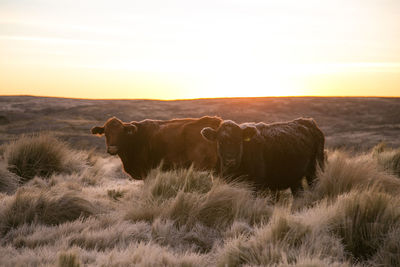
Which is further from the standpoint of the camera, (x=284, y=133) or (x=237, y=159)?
(x=284, y=133)

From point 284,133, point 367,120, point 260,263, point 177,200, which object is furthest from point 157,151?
point 367,120

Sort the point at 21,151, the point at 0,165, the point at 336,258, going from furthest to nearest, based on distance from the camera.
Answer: the point at 21,151 → the point at 0,165 → the point at 336,258

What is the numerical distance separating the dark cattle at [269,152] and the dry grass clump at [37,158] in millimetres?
4950

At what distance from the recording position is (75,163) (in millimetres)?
11359

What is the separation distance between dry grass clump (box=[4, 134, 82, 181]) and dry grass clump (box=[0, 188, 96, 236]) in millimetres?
3908

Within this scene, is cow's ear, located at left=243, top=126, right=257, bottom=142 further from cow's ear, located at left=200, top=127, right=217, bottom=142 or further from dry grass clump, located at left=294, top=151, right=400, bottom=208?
dry grass clump, located at left=294, top=151, right=400, bottom=208

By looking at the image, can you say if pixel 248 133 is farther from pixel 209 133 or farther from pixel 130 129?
pixel 130 129

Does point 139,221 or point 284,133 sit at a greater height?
point 284,133

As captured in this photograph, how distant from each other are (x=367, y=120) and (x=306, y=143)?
42031 mm

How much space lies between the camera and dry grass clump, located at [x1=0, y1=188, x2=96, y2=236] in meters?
5.75

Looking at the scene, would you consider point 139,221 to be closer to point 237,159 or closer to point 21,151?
point 237,159

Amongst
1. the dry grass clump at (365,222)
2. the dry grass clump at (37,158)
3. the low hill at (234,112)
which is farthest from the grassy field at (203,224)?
the low hill at (234,112)

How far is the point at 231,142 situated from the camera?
6781 millimetres

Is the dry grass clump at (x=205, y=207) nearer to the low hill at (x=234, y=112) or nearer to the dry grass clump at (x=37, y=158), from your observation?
the dry grass clump at (x=37, y=158)
